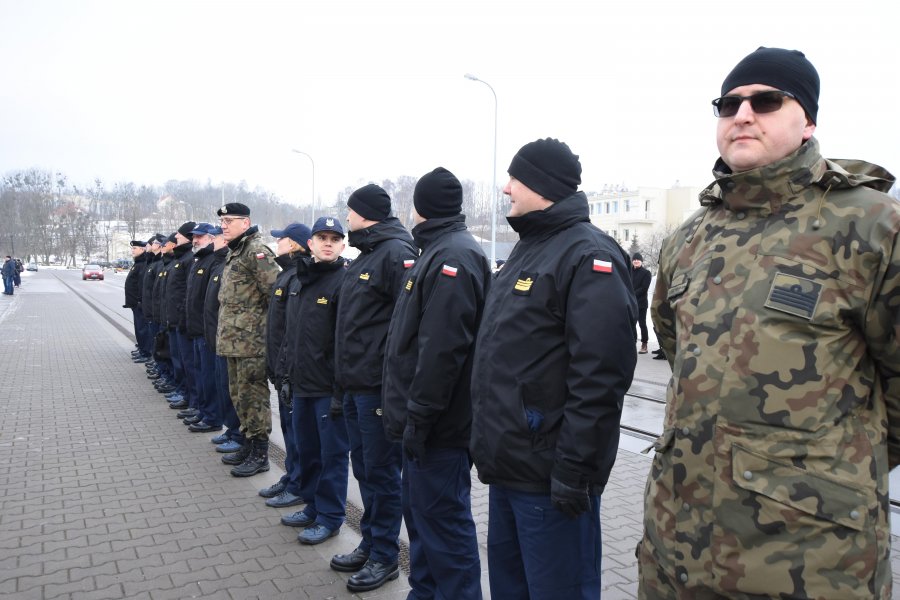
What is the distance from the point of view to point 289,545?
447cm

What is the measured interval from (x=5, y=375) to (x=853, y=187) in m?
12.8

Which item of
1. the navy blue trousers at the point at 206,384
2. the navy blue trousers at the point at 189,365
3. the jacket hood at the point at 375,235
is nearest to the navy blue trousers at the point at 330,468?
the jacket hood at the point at 375,235

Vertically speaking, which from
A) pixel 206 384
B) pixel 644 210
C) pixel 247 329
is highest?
pixel 644 210

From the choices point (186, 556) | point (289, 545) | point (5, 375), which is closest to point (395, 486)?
point (289, 545)

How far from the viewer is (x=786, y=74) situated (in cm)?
188

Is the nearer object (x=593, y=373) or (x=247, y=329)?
(x=593, y=373)

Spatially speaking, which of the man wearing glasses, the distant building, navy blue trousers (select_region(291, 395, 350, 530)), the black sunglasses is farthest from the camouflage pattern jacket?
the distant building

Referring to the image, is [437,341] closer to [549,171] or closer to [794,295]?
[549,171]

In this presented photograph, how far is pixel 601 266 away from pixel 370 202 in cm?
214

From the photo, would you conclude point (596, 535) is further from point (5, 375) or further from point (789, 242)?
point (5, 375)

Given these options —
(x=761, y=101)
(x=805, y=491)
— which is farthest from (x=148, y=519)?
(x=761, y=101)

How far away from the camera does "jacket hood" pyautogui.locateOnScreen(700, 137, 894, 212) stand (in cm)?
179

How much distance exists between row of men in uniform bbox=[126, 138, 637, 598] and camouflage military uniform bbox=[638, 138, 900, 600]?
538 mm

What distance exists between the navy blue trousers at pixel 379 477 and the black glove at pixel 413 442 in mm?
747
